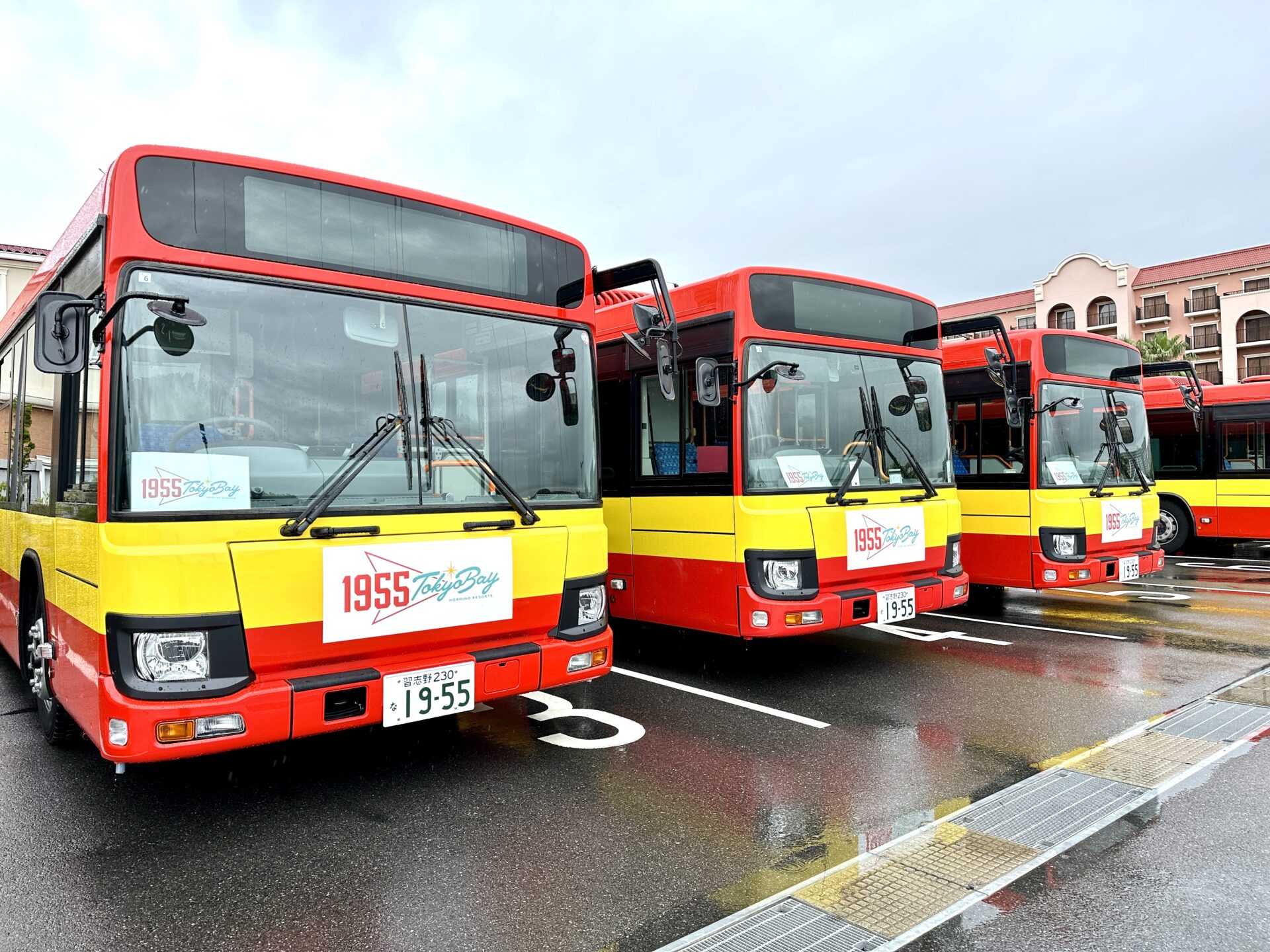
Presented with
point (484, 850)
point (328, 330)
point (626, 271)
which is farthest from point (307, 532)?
point (626, 271)

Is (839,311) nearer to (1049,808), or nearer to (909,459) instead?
(909,459)

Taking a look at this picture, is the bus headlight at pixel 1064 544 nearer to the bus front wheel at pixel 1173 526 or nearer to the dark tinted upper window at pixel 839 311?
the dark tinted upper window at pixel 839 311

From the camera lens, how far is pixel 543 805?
4.04 meters

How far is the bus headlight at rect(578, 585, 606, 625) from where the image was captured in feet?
14.9

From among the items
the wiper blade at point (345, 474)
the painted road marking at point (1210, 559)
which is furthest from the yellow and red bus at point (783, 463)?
the painted road marking at point (1210, 559)

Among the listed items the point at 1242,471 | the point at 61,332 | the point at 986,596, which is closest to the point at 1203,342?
the point at 1242,471

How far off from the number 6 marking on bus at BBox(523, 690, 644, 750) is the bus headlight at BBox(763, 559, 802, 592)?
1.33m

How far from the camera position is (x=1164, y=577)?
12.0 m

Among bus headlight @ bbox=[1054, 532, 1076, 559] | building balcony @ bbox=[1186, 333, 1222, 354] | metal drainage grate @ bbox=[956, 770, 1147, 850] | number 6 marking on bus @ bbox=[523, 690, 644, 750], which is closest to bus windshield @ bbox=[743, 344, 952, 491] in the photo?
number 6 marking on bus @ bbox=[523, 690, 644, 750]

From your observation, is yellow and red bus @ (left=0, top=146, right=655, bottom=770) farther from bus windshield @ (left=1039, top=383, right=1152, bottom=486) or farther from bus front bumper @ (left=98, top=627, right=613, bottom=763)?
bus windshield @ (left=1039, top=383, right=1152, bottom=486)

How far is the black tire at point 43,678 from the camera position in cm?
450

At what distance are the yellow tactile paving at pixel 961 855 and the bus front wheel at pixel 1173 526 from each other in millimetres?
12856

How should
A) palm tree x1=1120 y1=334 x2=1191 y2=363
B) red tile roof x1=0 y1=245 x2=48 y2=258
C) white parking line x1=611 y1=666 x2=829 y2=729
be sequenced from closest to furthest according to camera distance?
white parking line x1=611 y1=666 x2=829 y2=729 → red tile roof x1=0 y1=245 x2=48 y2=258 → palm tree x1=1120 y1=334 x2=1191 y2=363

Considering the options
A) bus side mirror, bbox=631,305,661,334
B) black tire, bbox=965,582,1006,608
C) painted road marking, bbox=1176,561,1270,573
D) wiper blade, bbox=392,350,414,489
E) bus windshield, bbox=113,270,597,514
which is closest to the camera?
bus windshield, bbox=113,270,597,514
